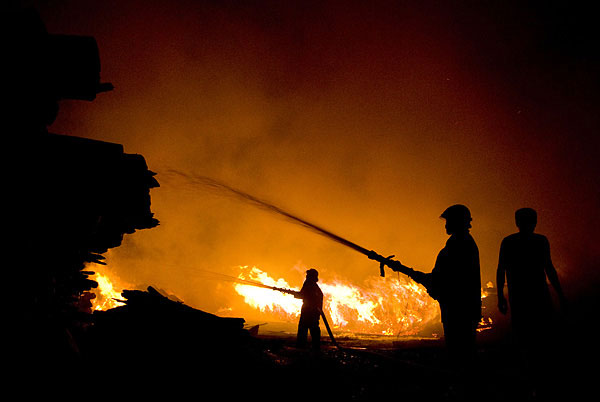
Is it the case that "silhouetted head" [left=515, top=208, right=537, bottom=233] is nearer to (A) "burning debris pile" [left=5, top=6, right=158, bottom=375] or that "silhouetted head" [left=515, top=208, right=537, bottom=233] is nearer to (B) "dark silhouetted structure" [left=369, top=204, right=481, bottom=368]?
(B) "dark silhouetted structure" [left=369, top=204, right=481, bottom=368]

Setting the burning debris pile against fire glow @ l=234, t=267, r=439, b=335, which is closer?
the burning debris pile

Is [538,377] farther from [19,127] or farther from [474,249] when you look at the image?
[19,127]

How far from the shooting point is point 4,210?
136 inches

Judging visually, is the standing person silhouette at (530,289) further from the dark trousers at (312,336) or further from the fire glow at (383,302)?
the fire glow at (383,302)

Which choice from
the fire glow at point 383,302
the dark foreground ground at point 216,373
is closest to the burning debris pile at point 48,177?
the dark foreground ground at point 216,373

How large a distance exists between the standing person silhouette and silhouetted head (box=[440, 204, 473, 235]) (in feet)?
3.87

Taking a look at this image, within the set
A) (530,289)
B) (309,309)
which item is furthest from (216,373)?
(309,309)

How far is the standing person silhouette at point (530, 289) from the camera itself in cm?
426

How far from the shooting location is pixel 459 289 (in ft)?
13.5

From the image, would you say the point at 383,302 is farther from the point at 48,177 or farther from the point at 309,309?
the point at 48,177

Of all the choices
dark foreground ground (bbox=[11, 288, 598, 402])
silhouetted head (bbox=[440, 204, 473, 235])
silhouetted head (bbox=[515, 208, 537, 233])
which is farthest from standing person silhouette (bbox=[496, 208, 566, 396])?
silhouetted head (bbox=[440, 204, 473, 235])

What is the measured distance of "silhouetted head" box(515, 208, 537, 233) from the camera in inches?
188

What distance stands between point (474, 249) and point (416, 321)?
3526cm

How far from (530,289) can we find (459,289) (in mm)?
1455
